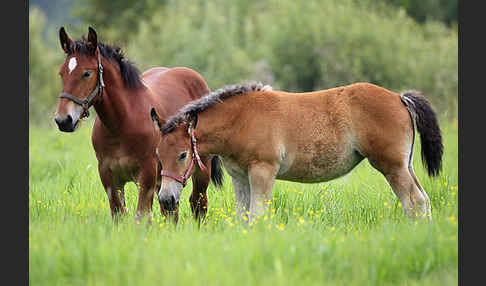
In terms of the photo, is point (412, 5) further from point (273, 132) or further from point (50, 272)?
point (50, 272)

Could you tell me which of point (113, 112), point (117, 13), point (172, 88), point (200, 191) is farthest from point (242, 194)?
point (117, 13)

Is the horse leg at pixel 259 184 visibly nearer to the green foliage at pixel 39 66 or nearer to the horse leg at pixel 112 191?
the horse leg at pixel 112 191

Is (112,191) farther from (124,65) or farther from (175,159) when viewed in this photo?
(124,65)

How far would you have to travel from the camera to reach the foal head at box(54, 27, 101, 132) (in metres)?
5.23

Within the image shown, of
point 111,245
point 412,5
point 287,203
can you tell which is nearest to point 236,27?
point 412,5

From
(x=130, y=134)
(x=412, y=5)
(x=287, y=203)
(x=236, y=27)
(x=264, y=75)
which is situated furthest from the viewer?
(x=412, y=5)

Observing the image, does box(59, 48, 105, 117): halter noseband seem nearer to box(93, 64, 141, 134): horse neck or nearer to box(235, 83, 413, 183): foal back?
box(93, 64, 141, 134): horse neck

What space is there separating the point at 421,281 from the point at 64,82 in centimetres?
416

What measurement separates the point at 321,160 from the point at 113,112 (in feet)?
8.48

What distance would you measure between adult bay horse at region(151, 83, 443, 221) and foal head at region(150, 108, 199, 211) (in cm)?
11

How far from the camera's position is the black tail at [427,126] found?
5.95 metres

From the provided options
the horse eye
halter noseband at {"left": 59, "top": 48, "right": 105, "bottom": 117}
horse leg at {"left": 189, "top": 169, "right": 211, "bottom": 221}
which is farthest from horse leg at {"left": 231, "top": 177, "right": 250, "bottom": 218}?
halter noseband at {"left": 59, "top": 48, "right": 105, "bottom": 117}

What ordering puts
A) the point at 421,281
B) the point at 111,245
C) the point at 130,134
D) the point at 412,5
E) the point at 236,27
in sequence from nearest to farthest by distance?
the point at 421,281, the point at 111,245, the point at 130,134, the point at 236,27, the point at 412,5

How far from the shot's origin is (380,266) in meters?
4.14
